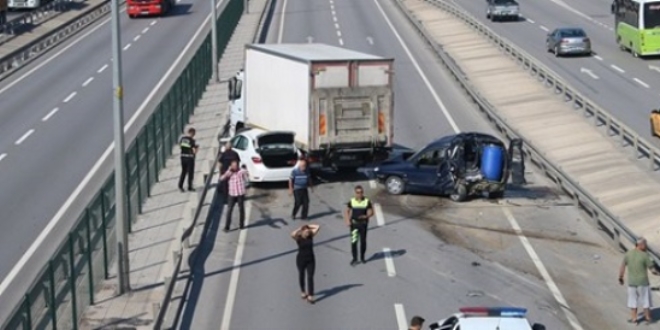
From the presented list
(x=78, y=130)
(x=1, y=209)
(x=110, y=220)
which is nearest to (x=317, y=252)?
(x=110, y=220)

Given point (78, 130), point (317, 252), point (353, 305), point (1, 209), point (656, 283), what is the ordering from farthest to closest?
point (78, 130)
point (1, 209)
point (317, 252)
point (656, 283)
point (353, 305)

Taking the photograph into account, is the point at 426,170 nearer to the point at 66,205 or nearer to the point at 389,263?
the point at 389,263

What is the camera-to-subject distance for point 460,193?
3266 cm

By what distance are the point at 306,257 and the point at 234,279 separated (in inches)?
111

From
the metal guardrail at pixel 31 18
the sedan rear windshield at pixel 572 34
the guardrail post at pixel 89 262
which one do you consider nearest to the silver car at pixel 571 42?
the sedan rear windshield at pixel 572 34

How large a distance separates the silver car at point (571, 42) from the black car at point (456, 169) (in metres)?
29.7

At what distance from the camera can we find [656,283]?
85.1 ft

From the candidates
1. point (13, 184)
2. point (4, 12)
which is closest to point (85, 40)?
point (4, 12)

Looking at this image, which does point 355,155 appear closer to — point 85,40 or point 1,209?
point 1,209

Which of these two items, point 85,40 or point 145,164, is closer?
point 145,164

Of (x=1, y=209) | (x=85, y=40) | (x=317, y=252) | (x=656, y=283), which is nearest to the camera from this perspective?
(x=656, y=283)

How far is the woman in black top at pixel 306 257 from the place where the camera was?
23.1 m

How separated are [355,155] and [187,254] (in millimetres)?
8884

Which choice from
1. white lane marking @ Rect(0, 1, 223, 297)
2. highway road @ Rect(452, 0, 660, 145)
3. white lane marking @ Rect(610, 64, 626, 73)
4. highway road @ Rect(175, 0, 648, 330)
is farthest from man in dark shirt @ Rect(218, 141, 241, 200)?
white lane marking @ Rect(610, 64, 626, 73)
